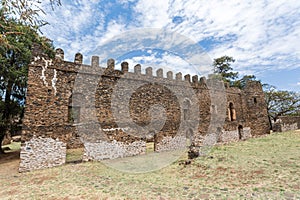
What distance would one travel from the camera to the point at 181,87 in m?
14.5

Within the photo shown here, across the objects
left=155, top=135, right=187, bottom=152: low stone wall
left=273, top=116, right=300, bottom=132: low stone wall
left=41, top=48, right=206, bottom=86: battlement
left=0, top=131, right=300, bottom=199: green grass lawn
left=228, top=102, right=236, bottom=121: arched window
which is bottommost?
left=0, top=131, right=300, bottom=199: green grass lawn

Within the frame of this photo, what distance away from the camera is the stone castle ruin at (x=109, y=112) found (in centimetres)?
844

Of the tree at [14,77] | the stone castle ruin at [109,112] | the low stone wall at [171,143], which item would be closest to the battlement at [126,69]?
the stone castle ruin at [109,112]

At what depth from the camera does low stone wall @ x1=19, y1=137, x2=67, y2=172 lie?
309 inches

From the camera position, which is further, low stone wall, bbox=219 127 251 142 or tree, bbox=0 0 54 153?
low stone wall, bbox=219 127 251 142

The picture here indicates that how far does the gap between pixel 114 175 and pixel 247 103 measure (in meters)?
17.1

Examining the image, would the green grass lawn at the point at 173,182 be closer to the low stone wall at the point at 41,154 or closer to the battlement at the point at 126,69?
the low stone wall at the point at 41,154

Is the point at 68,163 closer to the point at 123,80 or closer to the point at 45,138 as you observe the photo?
the point at 45,138

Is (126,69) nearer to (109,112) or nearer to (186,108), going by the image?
(109,112)

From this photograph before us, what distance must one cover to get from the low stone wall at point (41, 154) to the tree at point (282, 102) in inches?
1167

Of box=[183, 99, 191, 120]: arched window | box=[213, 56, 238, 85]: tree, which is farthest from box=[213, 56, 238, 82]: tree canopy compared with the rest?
box=[183, 99, 191, 120]: arched window

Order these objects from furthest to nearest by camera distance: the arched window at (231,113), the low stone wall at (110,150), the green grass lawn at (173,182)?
1. the arched window at (231,113)
2. the low stone wall at (110,150)
3. the green grass lawn at (173,182)

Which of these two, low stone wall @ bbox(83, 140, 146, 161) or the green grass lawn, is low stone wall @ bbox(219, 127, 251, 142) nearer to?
the green grass lawn

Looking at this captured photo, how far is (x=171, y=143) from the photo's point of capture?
41.4ft
